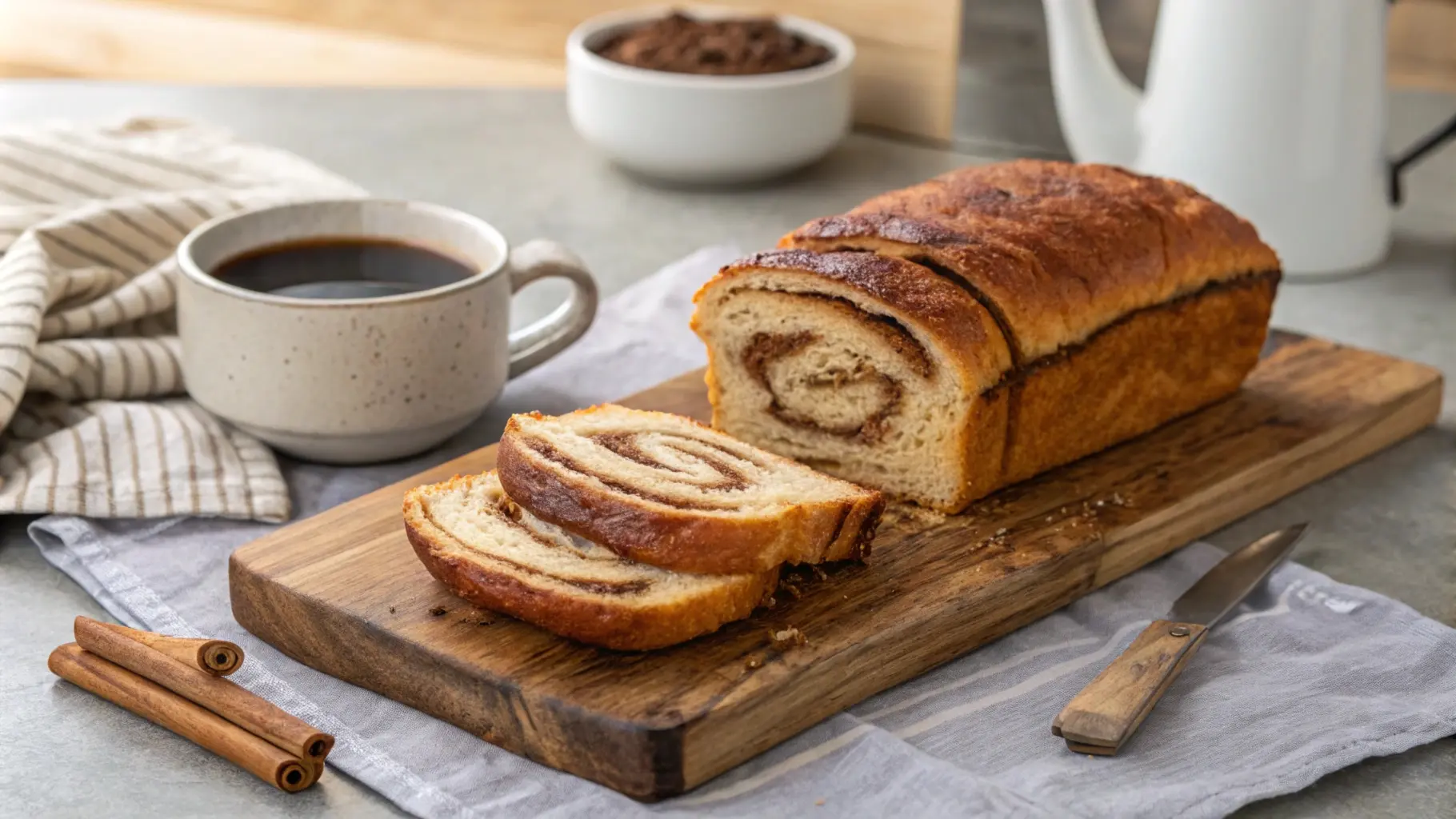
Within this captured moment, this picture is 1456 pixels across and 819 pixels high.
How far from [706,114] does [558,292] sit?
539 millimetres

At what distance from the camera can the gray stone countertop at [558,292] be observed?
5.47ft

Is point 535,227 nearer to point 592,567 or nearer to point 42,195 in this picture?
point 42,195

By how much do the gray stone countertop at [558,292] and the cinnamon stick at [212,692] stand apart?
0.17 ft

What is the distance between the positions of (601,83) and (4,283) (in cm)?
141

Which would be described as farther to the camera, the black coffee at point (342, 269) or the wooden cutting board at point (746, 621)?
the black coffee at point (342, 269)

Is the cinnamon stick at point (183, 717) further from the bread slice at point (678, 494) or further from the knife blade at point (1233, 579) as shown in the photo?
the knife blade at point (1233, 579)


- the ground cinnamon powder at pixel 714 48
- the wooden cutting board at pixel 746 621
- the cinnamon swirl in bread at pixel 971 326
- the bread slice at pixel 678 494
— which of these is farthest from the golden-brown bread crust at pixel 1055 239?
the ground cinnamon powder at pixel 714 48

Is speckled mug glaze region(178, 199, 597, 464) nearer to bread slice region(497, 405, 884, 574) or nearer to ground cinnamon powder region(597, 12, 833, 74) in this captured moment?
bread slice region(497, 405, 884, 574)

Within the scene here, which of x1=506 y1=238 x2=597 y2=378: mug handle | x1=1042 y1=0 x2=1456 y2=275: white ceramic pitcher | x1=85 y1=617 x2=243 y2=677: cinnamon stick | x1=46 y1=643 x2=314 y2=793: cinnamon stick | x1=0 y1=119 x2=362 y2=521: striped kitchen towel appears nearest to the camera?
x1=46 y1=643 x2=314 y2=793: cinnamon stick

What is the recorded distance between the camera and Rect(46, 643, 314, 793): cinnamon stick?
5.31ft

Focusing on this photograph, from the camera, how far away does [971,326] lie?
2.06 metres

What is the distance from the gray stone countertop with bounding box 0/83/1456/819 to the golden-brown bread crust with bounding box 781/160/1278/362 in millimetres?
387

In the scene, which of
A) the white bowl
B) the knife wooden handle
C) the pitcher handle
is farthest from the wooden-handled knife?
the white bowl

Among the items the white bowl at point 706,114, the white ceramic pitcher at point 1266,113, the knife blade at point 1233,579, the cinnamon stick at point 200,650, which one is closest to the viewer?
the cinnamon stick at point 200,650
